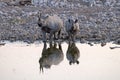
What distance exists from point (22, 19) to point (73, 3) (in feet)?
18.8

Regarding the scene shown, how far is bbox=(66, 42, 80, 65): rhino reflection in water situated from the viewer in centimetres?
2015

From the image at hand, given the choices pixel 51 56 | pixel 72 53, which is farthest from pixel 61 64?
pixel 72 53

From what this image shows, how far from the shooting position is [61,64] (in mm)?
19484

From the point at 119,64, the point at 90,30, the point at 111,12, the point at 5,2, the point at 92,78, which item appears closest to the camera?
the point at 92,78

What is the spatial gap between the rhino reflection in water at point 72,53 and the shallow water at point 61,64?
137 millimetres

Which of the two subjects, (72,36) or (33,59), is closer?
(33,59)

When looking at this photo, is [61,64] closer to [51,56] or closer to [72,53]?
[51,56]

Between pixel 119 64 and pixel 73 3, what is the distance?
13.1 m

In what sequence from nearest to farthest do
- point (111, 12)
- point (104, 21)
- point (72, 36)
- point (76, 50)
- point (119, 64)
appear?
1. point (119, 64)
2. point (76, 50)
3. point (72, 36)
4. point (104, 21)
5. point (111, 12)

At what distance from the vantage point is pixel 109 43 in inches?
894

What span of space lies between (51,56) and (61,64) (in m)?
1.07

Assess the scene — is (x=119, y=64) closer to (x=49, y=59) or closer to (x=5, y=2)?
(x=49, y=59)

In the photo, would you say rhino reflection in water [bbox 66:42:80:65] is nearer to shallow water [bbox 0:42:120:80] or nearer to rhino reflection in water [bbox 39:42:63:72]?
shallow water [bbox 0:42:120:80]

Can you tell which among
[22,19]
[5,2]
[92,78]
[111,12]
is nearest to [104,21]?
[111,12]
